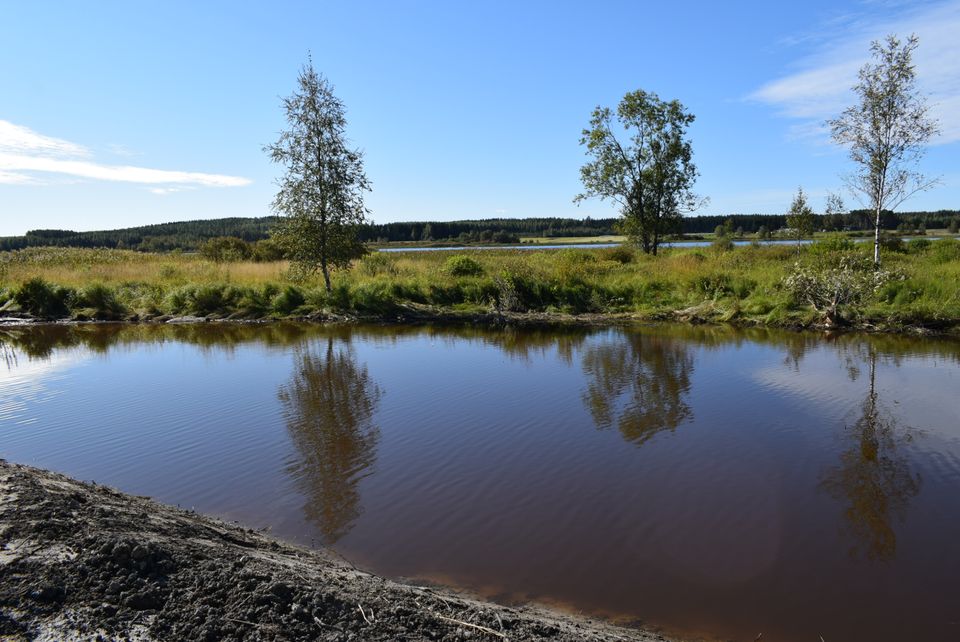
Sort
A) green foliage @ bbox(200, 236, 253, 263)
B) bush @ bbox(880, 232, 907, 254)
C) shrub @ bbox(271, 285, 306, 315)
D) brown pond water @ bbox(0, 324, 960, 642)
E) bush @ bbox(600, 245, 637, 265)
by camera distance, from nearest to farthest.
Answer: brown pond water @ bbox(0, 324, 960, 642)
shrub @ bbox(271, 285, 306, 315)
bush @ bbox(600, 245, 637, 265)
bush @ bbox(880, 232, 907, 254)
green foliage @ bbox(200, 236, 253, 263)

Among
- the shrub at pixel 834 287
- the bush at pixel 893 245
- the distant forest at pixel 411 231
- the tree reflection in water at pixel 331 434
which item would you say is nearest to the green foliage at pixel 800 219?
the bush at pixel 893 245

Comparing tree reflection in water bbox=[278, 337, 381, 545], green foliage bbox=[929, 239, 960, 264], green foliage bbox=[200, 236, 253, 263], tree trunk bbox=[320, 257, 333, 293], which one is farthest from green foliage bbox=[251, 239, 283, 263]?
green foliage bbox=[929, 239, 960, 264]

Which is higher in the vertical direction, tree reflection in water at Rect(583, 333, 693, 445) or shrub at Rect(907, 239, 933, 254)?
shrub at Rect(907, 239, 933, 254)

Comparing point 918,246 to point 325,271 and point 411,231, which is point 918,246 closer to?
point 325,271

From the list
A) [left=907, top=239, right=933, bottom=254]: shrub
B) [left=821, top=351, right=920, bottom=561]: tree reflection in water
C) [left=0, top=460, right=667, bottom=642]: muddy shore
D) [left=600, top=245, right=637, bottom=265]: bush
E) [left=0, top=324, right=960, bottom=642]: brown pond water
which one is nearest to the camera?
[left=0, top=460, right=667, bottom=642]: muddy shore

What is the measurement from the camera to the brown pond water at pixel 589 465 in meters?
5.46

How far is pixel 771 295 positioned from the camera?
21641 mm

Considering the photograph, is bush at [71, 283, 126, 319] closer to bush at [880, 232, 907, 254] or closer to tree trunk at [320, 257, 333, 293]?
tree trunk at [320, 257, 333, 293]

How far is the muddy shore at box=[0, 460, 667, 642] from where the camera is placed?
12.7ft

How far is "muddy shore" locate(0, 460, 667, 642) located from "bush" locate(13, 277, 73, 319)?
26.0 meters

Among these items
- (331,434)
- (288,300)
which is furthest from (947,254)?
(331,434)

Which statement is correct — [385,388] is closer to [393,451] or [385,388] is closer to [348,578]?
[393,451]

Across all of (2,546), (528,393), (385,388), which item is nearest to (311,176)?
(385,388)

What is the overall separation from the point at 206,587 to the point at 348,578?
1095 millimetres
